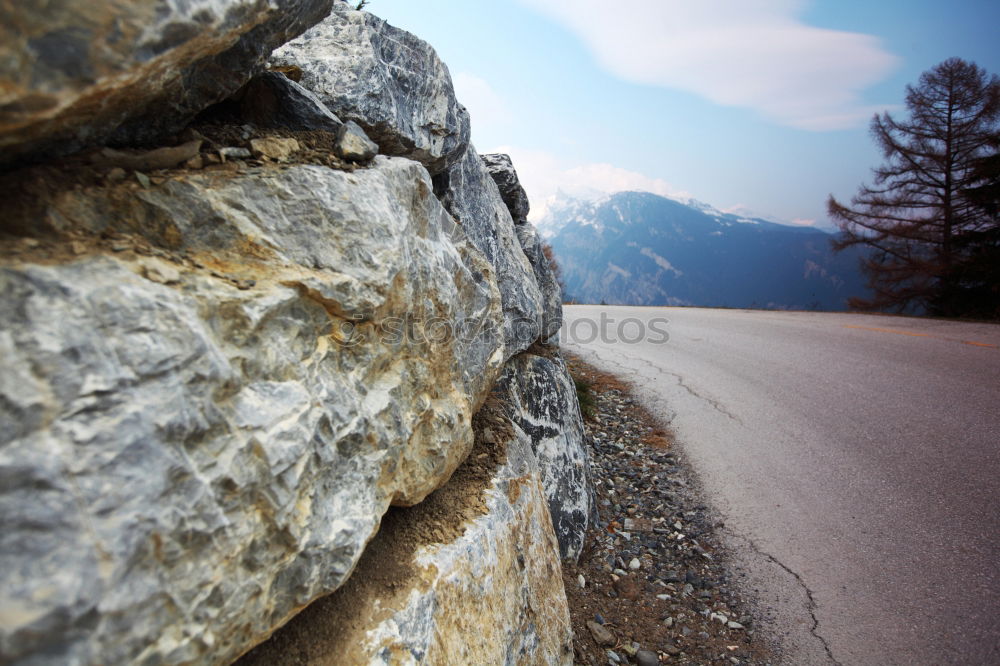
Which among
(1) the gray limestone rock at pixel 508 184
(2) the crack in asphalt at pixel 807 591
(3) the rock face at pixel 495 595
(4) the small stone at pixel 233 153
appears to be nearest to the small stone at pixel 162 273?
Answer: (4) the small stone at pixel 233 153

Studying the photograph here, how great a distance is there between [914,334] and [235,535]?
41.7 ft

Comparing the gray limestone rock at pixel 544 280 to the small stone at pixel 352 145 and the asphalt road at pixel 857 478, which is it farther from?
the small stone at pixel 352 145

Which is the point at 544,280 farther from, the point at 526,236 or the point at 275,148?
the point at 275,148

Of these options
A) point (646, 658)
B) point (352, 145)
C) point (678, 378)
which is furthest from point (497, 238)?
point (678, 378)

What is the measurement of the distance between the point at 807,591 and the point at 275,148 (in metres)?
4.85

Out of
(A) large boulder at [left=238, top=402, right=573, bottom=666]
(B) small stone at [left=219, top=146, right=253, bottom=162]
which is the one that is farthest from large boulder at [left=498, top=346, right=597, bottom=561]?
(B) small stone at [left=219, top=146, right=253, bottom=162]

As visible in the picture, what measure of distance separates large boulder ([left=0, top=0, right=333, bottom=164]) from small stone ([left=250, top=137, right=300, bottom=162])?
0.25 m

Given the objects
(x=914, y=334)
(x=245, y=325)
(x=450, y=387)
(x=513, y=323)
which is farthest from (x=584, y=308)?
(x=245, y=325)

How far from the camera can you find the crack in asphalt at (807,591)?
338 cm

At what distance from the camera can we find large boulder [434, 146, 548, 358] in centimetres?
411

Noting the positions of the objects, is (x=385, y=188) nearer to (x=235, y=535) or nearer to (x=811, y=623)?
(x=235, y=535)

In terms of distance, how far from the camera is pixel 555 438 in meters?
4.74

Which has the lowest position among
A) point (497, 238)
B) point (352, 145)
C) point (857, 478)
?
point (857, 478)

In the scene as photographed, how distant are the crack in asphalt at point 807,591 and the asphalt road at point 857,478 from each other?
0.04ft
